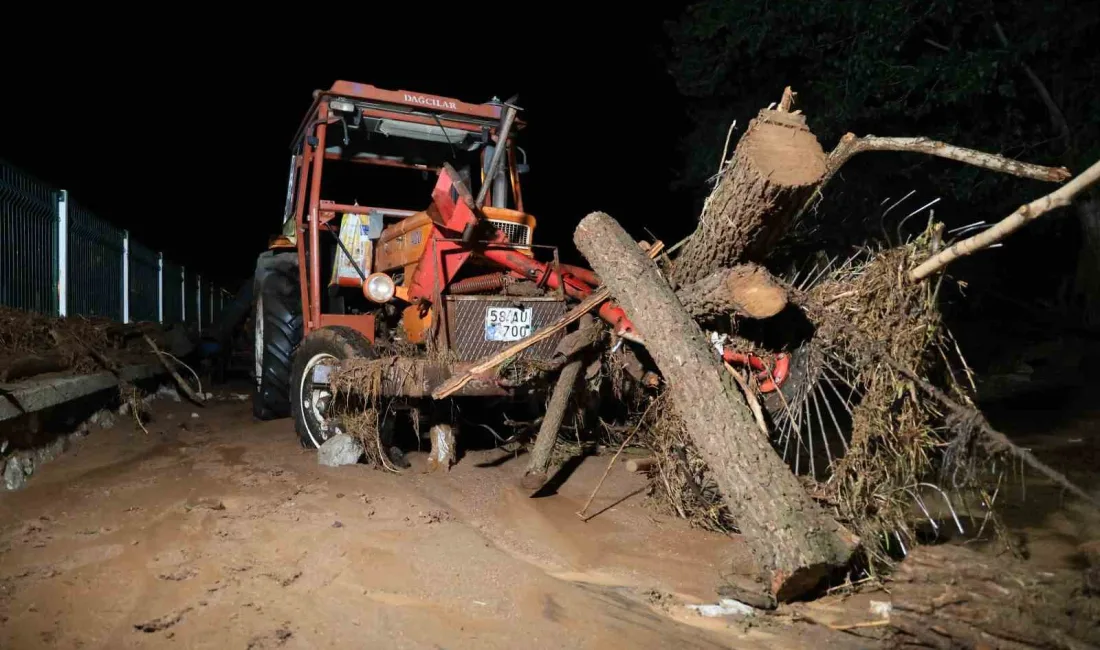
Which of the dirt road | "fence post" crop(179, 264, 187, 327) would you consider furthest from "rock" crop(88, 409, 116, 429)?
"fence post" crop(179, 264, 187, 327)

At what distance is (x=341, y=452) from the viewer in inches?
210


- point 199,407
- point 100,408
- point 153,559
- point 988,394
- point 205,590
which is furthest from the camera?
point 988,394

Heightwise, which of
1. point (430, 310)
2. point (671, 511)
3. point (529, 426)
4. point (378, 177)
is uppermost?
point (378, 177)

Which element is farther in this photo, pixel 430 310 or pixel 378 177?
pixel 378 177

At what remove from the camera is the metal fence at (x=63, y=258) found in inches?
274

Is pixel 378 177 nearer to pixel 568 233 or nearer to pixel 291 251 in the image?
pixel 291 251

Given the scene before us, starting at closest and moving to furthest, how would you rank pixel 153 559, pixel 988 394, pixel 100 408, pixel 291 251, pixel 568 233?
pixel 153 559 < pixel 100 408 < pixel 291 251 < pixel 988 394 < pixel 568 233

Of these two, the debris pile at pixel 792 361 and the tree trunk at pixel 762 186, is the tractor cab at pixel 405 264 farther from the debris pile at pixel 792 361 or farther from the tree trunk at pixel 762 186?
the tree trunk at pixel 762 186

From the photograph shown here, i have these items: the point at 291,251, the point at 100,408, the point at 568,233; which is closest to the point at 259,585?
the point at 100,408

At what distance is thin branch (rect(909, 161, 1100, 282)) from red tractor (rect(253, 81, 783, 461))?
170cm

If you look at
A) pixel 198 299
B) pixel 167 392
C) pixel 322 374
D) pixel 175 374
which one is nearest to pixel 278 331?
pixel 322 374

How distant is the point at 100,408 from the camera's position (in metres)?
6.43

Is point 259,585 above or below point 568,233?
below

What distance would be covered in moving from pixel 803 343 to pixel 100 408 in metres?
5.85
